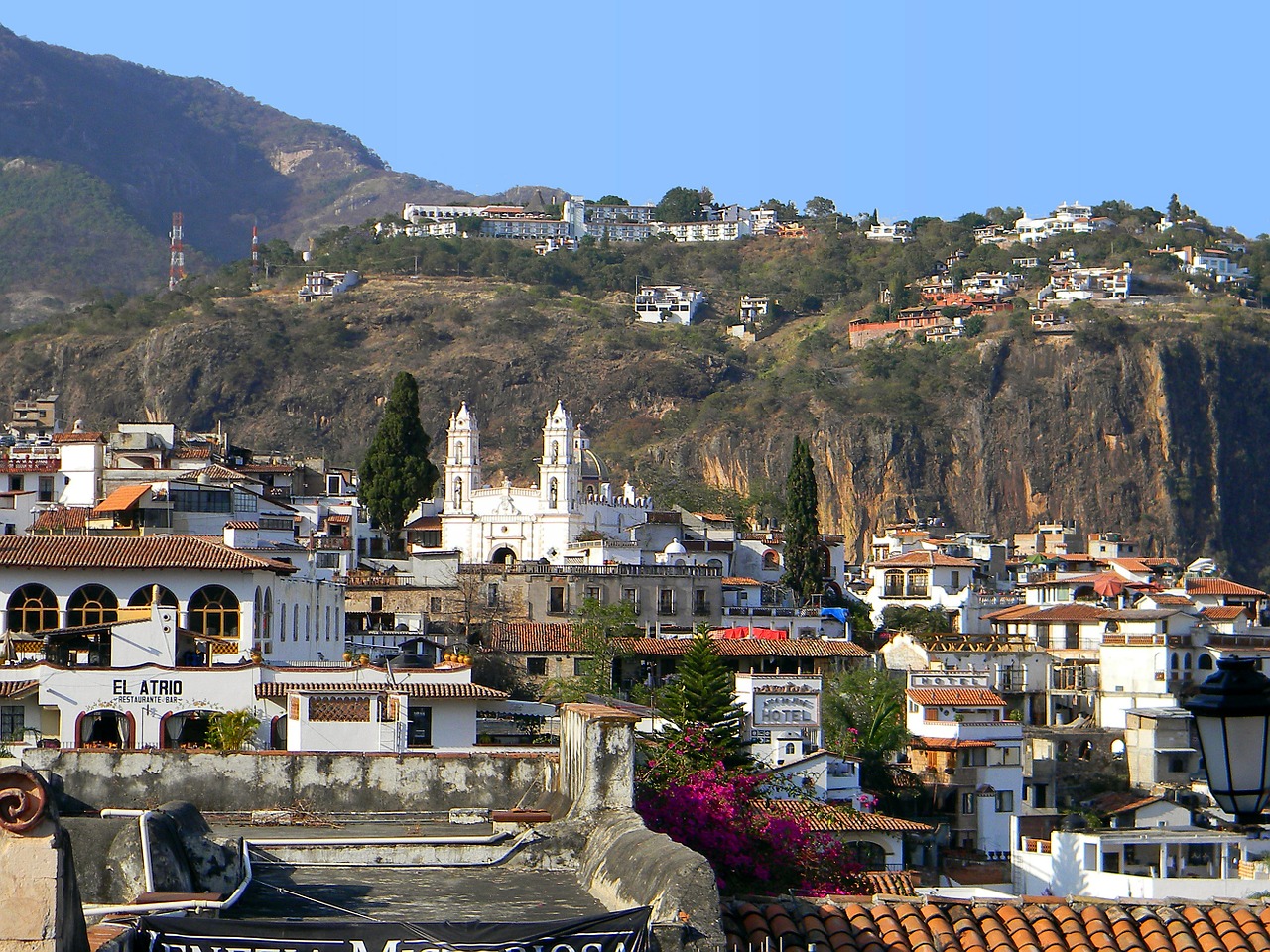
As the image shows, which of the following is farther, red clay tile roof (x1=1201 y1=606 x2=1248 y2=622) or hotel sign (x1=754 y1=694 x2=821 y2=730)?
red clay tile roof (x1=1201 y1=606 x2=1248 y2=622)

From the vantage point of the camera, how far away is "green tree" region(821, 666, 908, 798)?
194 feet

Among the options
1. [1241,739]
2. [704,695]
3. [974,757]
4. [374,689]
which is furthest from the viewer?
[974,757]

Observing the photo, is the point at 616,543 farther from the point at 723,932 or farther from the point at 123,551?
the point at 723,932

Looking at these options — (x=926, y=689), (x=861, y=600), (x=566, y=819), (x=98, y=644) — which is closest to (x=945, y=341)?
(x=861, y=600)

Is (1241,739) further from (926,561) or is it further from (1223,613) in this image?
(926,561)

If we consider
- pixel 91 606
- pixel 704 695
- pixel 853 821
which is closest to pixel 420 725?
pixel 91 606

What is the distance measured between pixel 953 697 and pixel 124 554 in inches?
1200

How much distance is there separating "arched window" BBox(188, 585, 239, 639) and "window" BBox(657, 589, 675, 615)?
37676 mm

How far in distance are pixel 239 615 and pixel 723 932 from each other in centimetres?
2842

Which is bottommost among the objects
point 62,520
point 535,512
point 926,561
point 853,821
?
point 853,821

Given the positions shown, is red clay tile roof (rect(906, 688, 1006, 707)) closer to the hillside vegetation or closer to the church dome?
the church dome

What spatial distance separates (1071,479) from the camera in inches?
7254

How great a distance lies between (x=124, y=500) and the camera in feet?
192

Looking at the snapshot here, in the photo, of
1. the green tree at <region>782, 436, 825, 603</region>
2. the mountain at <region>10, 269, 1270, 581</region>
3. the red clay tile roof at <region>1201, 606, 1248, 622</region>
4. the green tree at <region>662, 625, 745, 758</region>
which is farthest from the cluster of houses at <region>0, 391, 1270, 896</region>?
the mountain at <region>10, 269, 1270, 581</region>
